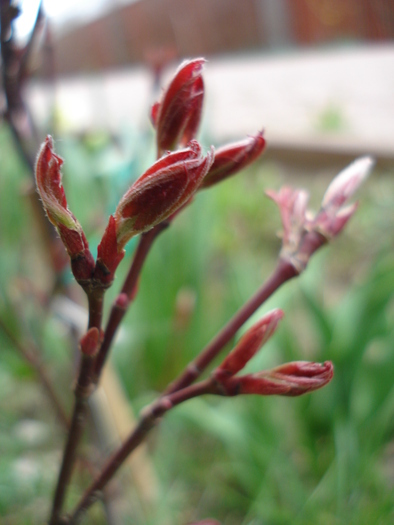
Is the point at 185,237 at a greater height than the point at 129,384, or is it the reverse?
the point at 185,237

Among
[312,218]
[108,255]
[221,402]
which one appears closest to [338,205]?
[312,218]

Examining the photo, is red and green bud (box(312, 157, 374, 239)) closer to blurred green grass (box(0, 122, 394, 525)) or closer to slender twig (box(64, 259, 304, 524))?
slender twig (box(64, 259, 304, 524))

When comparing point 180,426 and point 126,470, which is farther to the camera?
point 180,426

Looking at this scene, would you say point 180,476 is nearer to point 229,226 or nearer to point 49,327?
point 49,327

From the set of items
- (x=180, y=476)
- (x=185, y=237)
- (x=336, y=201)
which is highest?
(x=336, y=201)

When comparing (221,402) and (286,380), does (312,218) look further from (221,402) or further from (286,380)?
(221,402)

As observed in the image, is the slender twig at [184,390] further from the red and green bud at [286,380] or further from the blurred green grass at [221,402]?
the blurred green grass at [221,402]

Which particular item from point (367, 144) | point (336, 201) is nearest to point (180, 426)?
point (336, 201)
